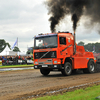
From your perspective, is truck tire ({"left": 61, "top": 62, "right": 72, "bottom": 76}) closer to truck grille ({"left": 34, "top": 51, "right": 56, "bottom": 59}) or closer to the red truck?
the red truck

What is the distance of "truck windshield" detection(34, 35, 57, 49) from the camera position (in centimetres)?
1219

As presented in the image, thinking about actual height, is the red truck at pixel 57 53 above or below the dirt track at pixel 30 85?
above

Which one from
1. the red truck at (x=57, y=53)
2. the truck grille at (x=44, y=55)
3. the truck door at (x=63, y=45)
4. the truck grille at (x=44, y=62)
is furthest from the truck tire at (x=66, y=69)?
the truck grille at (x=44, y=55)

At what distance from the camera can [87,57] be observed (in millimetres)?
14805

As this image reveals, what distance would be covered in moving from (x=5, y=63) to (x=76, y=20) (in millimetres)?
14428

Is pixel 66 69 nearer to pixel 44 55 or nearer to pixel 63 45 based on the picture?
pixel 63 45

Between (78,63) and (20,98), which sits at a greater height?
(78,63)

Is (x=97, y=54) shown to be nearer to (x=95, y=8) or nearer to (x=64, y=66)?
(x=95, y=8)

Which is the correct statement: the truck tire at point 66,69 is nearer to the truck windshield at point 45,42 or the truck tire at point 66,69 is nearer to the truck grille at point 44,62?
the truck grille at point 44,62

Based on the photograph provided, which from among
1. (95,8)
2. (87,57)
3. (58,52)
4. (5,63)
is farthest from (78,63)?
(5,63)

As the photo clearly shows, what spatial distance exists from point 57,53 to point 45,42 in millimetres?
1206

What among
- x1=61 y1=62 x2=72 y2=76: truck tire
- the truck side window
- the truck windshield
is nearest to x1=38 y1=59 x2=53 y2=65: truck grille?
the truck windshield

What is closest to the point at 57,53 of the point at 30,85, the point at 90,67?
the point at 30,85

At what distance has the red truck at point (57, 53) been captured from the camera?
12172 mm
